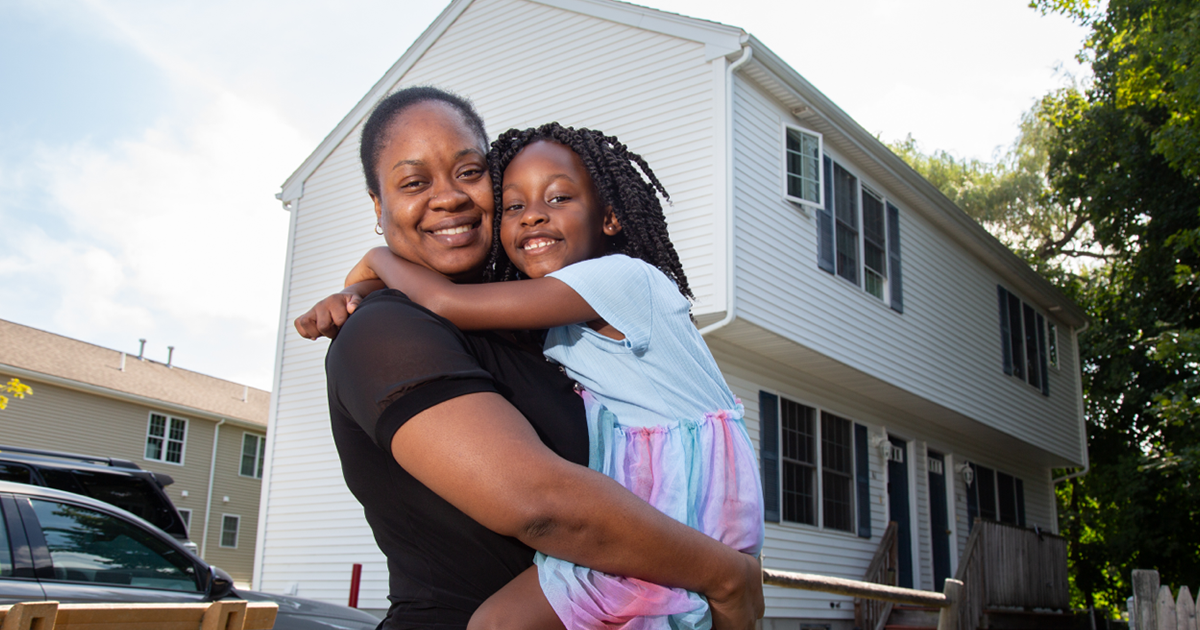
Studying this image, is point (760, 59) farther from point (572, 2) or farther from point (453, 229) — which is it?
point (453, 229)

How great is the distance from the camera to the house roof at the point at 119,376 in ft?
84.9

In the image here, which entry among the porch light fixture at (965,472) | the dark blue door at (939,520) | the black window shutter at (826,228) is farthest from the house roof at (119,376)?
the porch light fixture at (965,472)

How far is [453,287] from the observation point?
1.85 metres

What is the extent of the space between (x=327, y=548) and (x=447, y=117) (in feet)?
43.7

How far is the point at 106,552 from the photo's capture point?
216 inches

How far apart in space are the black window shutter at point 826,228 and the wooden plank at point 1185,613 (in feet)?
20.3

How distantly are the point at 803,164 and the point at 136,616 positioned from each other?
10715 millimetres

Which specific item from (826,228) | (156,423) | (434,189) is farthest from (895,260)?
(156,423)

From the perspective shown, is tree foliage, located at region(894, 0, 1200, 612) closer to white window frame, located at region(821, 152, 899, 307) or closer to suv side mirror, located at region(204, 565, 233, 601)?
white window frame, located at region(821, 152, 899, 307)

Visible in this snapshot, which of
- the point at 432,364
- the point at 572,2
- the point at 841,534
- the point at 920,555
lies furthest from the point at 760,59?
the point at 432,364

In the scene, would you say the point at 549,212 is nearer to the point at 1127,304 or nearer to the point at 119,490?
the point at 119,490

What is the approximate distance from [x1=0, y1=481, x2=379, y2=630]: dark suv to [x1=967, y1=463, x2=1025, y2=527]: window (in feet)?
48.6

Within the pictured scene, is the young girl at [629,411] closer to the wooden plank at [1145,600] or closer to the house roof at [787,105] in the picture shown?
the wooden plank at [1145,600]

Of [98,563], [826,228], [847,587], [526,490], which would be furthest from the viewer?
[826,228]
